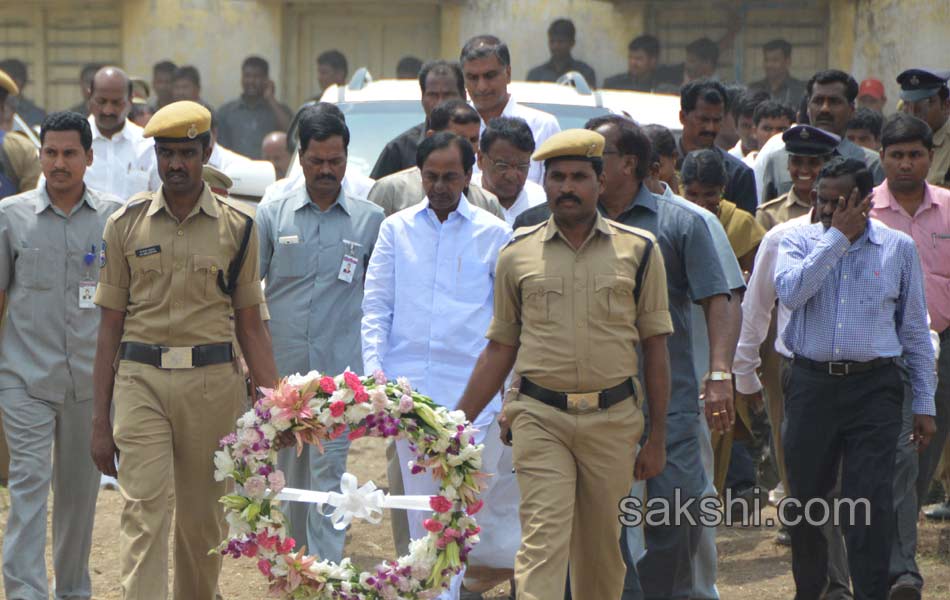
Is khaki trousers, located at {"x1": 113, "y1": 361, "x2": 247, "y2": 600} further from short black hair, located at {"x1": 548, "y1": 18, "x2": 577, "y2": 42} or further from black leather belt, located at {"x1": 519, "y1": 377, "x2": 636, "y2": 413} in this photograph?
short black hair, located at {"x1": 548, "y1": 18, "x2": 577, "y2": 42}

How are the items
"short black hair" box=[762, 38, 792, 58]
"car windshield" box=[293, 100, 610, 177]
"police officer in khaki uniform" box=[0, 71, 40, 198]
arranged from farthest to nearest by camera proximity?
"short black hair" box=[762, 38, 792, 58]
"car windshield" box=[293, 100, 610, 177]
"police officer in khaki uniform" box=[0, 71, 40, 198]

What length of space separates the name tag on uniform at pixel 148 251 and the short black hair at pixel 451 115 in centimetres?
255

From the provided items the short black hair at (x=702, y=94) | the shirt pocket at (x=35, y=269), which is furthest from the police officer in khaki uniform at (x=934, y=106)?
the shirt pocket at (x=35, y=269)

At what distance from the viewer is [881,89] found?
16891mm

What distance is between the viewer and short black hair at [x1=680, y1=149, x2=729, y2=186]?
9.23m

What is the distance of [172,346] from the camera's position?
24.3 ft

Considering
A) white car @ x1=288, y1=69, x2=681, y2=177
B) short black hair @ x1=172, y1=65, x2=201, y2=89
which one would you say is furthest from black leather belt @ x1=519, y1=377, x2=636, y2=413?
short black hair @ x1=172, y1=65, x2=201, y2=89

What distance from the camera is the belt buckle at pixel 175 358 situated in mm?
7371

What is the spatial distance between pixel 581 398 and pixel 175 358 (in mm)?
1769

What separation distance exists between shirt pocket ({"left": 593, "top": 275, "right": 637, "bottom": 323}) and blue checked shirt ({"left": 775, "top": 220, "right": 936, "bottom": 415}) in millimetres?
1164

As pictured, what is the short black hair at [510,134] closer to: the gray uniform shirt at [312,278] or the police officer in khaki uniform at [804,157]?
the gray uniform shirt at [312,278]

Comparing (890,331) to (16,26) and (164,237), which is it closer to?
(164,237)

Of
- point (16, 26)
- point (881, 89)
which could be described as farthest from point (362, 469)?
point (16, 26)

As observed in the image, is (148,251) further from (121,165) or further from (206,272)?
(121,165)
